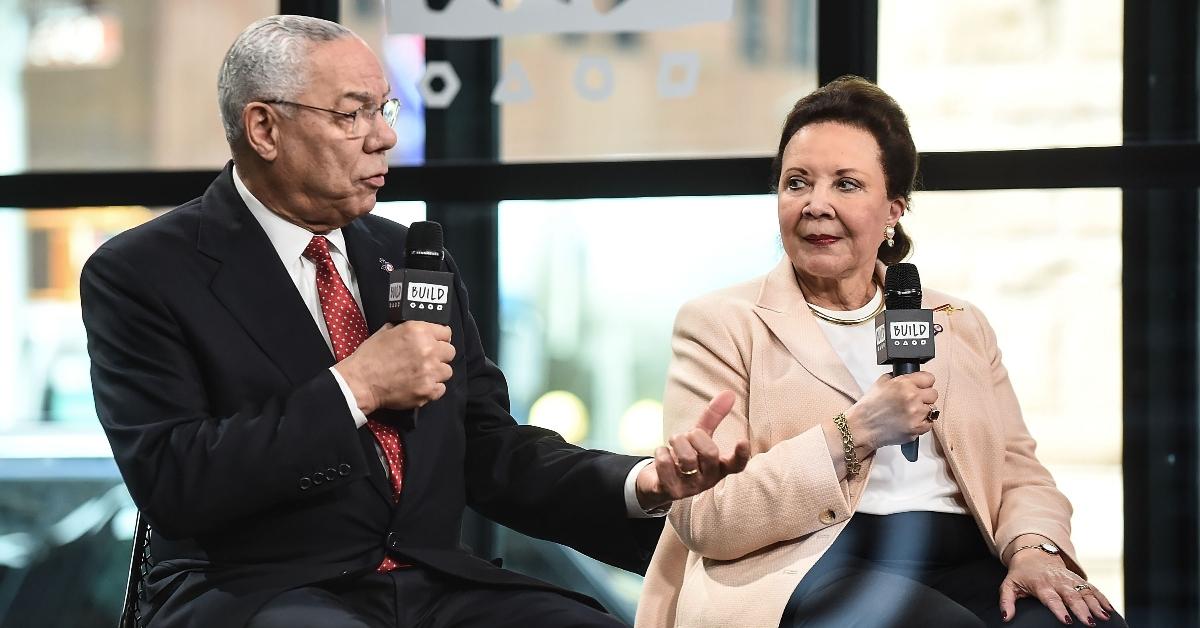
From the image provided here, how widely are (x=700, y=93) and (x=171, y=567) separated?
2.03m

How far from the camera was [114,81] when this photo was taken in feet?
12.4

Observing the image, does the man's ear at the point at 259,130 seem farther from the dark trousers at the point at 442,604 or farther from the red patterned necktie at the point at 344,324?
the dark trousers at the point at 442,604

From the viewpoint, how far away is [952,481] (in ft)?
8.30

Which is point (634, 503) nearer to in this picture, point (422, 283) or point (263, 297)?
point (422, 283)

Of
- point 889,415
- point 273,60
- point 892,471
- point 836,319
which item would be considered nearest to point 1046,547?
point 892,471

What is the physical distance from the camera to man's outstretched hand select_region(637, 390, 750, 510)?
79.0 inches

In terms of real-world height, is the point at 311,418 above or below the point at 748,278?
below

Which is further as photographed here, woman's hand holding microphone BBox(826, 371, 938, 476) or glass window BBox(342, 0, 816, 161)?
glass window BBox(342, 0, 816, 161)

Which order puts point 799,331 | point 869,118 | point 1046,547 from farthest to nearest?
point 869,118
point 799,331
point 1046,547

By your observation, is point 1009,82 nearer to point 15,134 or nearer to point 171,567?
point 171,567

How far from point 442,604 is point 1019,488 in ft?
4.07

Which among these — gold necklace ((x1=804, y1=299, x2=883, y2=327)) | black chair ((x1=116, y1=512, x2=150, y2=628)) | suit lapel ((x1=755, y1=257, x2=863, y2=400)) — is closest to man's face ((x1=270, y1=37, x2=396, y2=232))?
black chair ((x1=116, y1=512, x2=150, y2=628))

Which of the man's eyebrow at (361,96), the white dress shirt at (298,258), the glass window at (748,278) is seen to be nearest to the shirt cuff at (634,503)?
the white dress shirt at (298,258)

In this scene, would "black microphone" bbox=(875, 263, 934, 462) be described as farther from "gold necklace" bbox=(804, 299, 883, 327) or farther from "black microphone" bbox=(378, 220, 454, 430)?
"black microphone" bbox=(378, 220, 454, 430)
